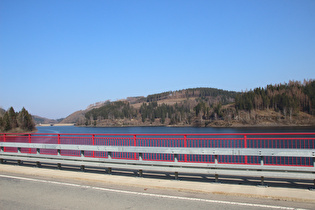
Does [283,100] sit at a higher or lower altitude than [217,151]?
higher

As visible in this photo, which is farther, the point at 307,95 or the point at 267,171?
the point at 307,95

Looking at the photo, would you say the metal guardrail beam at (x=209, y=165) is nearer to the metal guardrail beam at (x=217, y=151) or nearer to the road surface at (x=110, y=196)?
the metal guardrail beam at (x=217, y=151)

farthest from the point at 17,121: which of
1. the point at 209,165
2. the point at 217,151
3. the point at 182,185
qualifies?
the point at 217,151

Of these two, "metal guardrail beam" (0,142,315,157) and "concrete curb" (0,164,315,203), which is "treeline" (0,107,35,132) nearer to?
"concrete curb" (0,164,315,203)

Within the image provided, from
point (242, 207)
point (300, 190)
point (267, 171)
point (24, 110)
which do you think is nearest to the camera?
point (242, 207)

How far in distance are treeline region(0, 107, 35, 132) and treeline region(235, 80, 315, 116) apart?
113m

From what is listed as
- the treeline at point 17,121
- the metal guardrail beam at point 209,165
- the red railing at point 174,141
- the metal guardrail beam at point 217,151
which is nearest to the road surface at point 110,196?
the metal guardrail beam at point 209,165

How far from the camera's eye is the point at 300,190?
7695 mm

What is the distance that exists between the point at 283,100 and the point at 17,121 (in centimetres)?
12861

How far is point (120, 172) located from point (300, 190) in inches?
258

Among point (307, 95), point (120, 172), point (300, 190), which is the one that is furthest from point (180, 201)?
point (307, 95)

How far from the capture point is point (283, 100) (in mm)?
145000

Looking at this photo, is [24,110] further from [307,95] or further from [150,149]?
[307,95]

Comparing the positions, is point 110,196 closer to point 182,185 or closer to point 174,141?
point 182,185
